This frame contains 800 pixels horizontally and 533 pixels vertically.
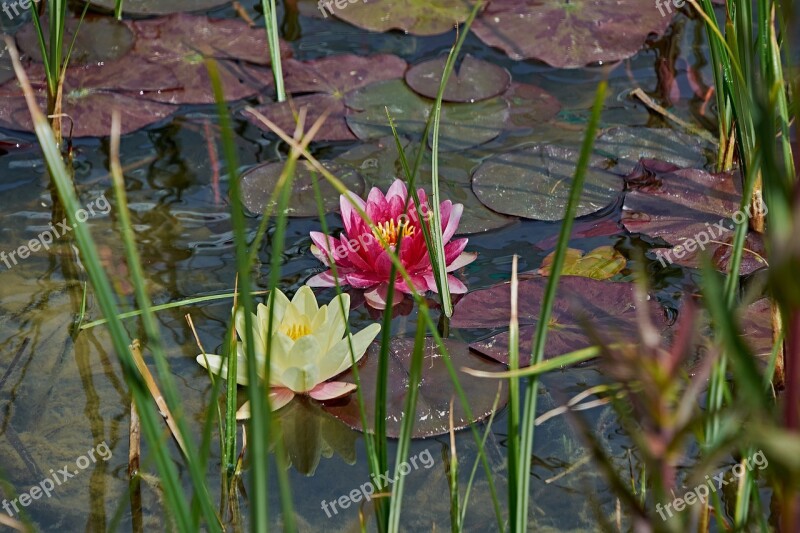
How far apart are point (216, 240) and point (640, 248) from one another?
3.73 feet

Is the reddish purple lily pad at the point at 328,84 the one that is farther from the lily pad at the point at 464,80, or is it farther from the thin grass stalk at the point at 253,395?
the thin grass stalk at the point at 253,395

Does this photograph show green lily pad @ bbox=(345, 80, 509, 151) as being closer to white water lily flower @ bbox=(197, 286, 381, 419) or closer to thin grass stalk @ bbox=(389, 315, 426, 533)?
white water lily flower @ bbox=(197, 286, 381, 419)

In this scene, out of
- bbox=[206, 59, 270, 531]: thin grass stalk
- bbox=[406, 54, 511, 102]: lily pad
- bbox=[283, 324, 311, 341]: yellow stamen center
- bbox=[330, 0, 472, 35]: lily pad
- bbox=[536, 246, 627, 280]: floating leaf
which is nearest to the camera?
bbox=[206, 59, 270, 531]: thin grass stalk

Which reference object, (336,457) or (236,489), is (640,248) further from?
(236,489)

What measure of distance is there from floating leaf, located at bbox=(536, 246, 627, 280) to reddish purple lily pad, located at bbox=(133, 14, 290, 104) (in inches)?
49.7

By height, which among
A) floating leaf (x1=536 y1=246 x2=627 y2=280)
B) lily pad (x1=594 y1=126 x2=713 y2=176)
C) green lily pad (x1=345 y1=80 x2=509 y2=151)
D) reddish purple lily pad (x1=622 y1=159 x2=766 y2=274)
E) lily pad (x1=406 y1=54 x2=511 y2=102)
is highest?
lily pad (x1=406 y1=54 x2=511 y2=102)

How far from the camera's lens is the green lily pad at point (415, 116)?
266cm

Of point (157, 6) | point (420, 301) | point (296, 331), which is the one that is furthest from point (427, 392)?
point (157, 6)

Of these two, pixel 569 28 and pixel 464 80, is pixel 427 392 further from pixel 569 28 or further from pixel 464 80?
pixel 569 28

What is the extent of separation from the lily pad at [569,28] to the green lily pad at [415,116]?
321mm

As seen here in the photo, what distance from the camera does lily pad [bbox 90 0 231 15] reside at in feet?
10.2

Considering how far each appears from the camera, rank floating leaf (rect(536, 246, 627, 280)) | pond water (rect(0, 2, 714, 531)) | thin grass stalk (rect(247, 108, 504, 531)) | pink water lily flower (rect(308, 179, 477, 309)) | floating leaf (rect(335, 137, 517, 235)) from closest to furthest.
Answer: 1. thin grass stalk (rect(247, 108, 504, 531))
2. pond water (rect(0, 2, 714, 531))
3. pink water lily flower (rect(308, 179, 477, 309))
4. floating leaf (rect(536, 246, 627, 280))
5. floating leaf (rect(335, 137, 517, 235))

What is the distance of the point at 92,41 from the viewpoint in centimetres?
293

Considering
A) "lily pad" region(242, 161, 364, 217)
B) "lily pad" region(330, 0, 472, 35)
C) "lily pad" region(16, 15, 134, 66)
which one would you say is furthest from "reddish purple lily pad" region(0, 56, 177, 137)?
"lily pad" region(330, 0, 472, 35)
